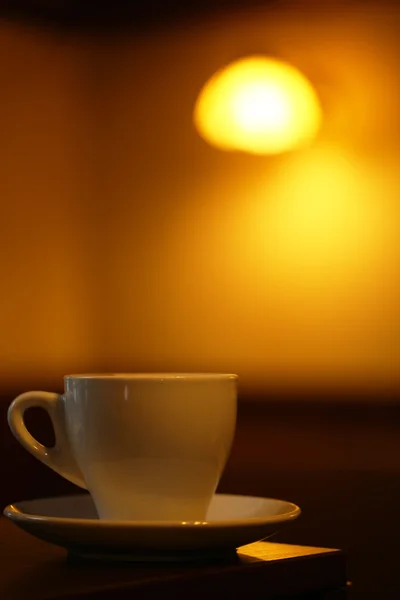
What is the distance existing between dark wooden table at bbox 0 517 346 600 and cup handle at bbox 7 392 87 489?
0.05 meters

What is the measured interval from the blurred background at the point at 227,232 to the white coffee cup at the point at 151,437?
1.09 meters

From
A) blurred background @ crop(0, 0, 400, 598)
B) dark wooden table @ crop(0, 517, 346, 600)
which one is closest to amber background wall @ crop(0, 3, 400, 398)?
blurred background @ crop(0, 0, 400, 598)

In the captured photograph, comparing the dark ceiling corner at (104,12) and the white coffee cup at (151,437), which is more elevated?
the dark ceiling corner at (104,12)

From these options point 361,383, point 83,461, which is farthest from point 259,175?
point 83,461

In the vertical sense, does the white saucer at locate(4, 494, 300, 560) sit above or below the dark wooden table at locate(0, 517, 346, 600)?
above

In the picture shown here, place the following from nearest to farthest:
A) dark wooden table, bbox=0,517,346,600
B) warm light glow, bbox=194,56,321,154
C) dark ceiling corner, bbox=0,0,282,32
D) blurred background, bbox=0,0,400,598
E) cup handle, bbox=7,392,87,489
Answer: dark wooden table, bbox=0,517,346,600 < cup handle, bbox=7,392,87,489 < blurred background, bbox=0,0,400,598 < warm light glow, bbox=194,56,321,154 < dark ceiling corner, bbox=0,0,282,32

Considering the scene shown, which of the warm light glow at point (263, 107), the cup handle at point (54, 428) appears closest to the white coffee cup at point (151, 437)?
the cup handle at point (54, 428)

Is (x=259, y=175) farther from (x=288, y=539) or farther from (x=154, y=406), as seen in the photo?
(x=154, y=406)

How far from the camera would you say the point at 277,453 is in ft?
5.99

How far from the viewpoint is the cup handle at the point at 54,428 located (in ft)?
1.78

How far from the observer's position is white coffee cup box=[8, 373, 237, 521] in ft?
1.66

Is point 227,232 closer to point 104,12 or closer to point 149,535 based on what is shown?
point 104,12

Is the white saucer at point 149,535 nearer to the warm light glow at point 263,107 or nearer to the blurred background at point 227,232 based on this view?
the blurred background at point 227,232

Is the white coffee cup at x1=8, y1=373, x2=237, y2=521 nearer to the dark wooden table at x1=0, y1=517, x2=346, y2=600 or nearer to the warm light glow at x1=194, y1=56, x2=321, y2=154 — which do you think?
the dark wooden table at x1=0, y1=517, x2=346, y2=600
